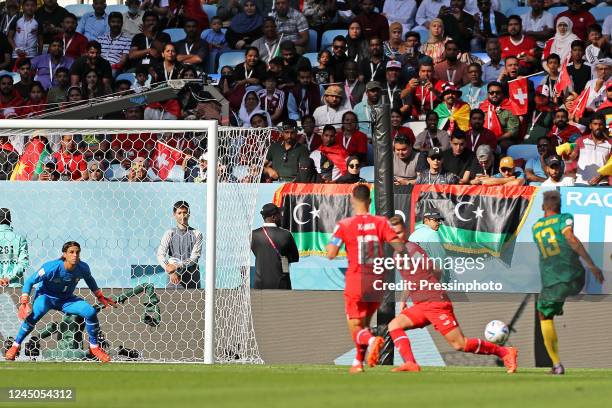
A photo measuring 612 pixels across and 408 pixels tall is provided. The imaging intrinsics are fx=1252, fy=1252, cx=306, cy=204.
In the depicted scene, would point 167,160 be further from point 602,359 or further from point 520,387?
point 520,387

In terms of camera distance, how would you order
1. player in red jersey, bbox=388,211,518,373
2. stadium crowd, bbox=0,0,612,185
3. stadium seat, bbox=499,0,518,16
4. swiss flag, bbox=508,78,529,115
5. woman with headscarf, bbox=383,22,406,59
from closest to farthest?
player in red jersey, bbox=388,211,518,373 < stadium crowd, bbox=0,0,612,185 < swiss flag, bbox=508,78,529,115 < woman with headscarf, bbox=383,22,406,59 < stadium seat, bbox=499,0,518,16

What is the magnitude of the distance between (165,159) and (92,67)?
4.69m

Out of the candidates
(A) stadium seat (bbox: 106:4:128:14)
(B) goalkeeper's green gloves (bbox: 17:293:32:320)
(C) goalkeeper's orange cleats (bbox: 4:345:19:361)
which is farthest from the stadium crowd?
(C) goalkeeper's orange cleats (bbox: 4:345:19:361)

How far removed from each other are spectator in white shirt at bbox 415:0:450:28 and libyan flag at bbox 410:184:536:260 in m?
6.20

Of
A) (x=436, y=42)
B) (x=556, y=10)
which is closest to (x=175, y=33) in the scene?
(x=436, y=42)

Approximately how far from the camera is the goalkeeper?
14188mm

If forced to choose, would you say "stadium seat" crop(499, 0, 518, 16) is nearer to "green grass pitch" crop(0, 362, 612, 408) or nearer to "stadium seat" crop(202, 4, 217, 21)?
"stadium seat" crop(202, 4, 217, 21)

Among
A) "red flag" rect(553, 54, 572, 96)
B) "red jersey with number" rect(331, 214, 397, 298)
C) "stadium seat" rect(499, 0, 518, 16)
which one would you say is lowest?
"red jersey with number" rect(331, 214, 397, 298)

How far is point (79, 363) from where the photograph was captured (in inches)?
540

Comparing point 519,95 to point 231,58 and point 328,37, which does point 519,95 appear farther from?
point 231,58

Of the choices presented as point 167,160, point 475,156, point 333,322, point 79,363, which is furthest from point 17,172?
point 475,156

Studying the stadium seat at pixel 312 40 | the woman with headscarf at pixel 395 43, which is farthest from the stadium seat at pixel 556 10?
the stadium seat at pixel 312 40

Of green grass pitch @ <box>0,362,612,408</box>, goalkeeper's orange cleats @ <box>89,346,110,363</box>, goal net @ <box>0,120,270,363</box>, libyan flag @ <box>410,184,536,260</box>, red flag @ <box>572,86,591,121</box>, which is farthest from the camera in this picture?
red flag @ <box>572,86,591,121</box>

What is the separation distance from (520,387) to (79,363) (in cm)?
569
